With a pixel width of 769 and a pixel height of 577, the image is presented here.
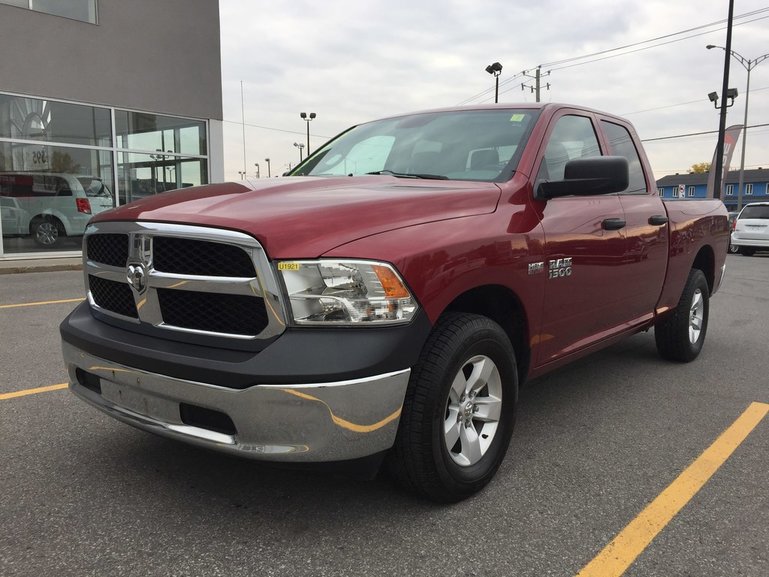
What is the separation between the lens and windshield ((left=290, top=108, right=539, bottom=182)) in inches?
128

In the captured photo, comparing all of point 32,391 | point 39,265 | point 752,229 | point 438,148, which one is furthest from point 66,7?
point 752,229

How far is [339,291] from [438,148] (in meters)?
1.63

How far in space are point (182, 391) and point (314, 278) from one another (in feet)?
2.04

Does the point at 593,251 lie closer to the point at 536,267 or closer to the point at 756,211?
the point at 536,267

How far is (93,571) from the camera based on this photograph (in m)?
2.12

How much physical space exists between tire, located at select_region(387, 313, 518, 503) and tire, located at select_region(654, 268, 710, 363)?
95.5 inches

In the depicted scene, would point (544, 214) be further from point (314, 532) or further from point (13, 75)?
point (13, 75)

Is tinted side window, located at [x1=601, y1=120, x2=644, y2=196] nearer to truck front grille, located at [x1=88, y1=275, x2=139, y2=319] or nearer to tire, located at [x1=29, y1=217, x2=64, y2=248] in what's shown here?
truck front grille, located at [x1=88, y1=275, x2=139, y2=319]

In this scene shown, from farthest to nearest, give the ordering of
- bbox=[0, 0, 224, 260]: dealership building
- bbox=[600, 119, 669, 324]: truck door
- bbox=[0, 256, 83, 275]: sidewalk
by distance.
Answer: bbox=[0, 0, 224, 260]: dealership building < bbox=[0, 256, 83, 275]: sidewalk < bbox=[600, 119, 669, 324]: truck door

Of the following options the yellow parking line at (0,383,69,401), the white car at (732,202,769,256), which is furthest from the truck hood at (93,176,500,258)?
the white car at (732,202,769,256)

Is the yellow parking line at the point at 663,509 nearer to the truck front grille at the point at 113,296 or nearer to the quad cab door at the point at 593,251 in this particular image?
the quad cab door at the point at 593,251

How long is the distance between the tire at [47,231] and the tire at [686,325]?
43.4 feet

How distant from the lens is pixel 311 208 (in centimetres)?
234

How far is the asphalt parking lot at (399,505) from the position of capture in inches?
87.3
